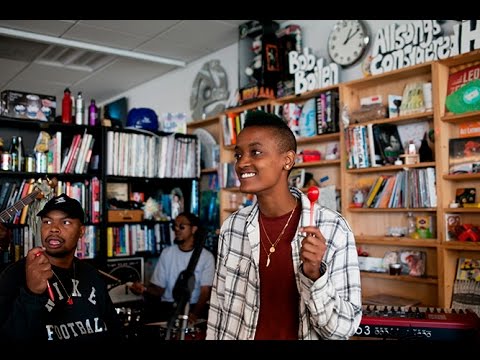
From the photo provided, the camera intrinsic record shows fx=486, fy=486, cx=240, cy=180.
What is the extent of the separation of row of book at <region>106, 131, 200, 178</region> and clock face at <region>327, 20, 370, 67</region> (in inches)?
63.2

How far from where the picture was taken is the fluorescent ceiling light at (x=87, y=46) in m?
4.11

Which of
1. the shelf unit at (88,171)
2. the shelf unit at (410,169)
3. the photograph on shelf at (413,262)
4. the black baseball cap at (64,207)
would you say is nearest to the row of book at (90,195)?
the shelf unit at (88,171)

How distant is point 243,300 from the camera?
1.48 m

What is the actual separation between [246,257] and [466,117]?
5.69 feet

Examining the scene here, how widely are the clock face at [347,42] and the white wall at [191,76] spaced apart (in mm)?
52

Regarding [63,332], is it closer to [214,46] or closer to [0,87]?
[214,46]

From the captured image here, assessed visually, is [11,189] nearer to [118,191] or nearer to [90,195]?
[90,195]

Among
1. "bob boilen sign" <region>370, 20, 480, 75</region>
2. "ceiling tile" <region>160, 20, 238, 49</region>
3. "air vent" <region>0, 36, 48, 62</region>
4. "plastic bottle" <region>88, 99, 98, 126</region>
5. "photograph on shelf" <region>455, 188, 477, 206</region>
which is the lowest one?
"photograph on shelf" <region>455, 188, 477, 206</region>

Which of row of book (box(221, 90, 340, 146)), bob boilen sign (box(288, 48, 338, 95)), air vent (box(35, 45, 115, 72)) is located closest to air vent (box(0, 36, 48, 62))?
air vent (box(35, 45, 115, 72))

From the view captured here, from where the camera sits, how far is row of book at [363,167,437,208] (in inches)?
109

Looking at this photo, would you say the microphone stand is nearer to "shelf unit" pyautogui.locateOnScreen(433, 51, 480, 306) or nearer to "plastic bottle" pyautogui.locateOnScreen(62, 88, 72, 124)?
"shelf unit" pyautogui.locateOnScreen(433, 51, 480, 306)

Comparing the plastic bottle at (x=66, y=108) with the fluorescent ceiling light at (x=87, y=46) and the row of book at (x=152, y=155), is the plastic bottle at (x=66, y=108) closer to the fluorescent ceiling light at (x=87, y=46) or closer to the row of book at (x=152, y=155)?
the row of book at (x=152, y=155)

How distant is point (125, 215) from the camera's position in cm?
391
